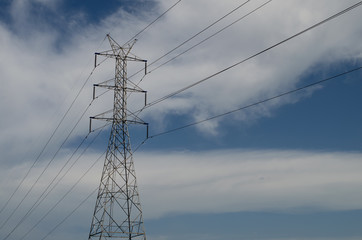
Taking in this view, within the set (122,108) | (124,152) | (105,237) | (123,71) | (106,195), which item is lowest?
(105,237)

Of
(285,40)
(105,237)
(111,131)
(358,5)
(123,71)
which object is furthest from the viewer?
(123,71)

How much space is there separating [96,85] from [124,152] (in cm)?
701

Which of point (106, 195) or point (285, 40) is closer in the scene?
point (285, 40)

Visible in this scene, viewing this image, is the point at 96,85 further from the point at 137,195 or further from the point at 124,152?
the point at 137,195

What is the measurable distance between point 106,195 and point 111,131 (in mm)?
6136

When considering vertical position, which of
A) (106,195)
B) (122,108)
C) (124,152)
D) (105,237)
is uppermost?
(122,108)

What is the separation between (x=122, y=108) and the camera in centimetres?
4075

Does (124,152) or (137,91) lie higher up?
(137,91)

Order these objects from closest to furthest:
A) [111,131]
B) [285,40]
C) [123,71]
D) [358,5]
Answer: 1. [358,5]
2. [285,40]
3. [111,131]
4. [123,71]

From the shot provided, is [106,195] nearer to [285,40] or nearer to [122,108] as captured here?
[122,108]

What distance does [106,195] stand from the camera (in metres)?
37.5

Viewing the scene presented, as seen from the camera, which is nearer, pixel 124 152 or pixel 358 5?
pixel 358 5

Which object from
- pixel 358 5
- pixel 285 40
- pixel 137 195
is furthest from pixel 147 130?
pixel 358 5

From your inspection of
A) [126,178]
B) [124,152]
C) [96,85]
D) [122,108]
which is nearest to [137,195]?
[126,178]
